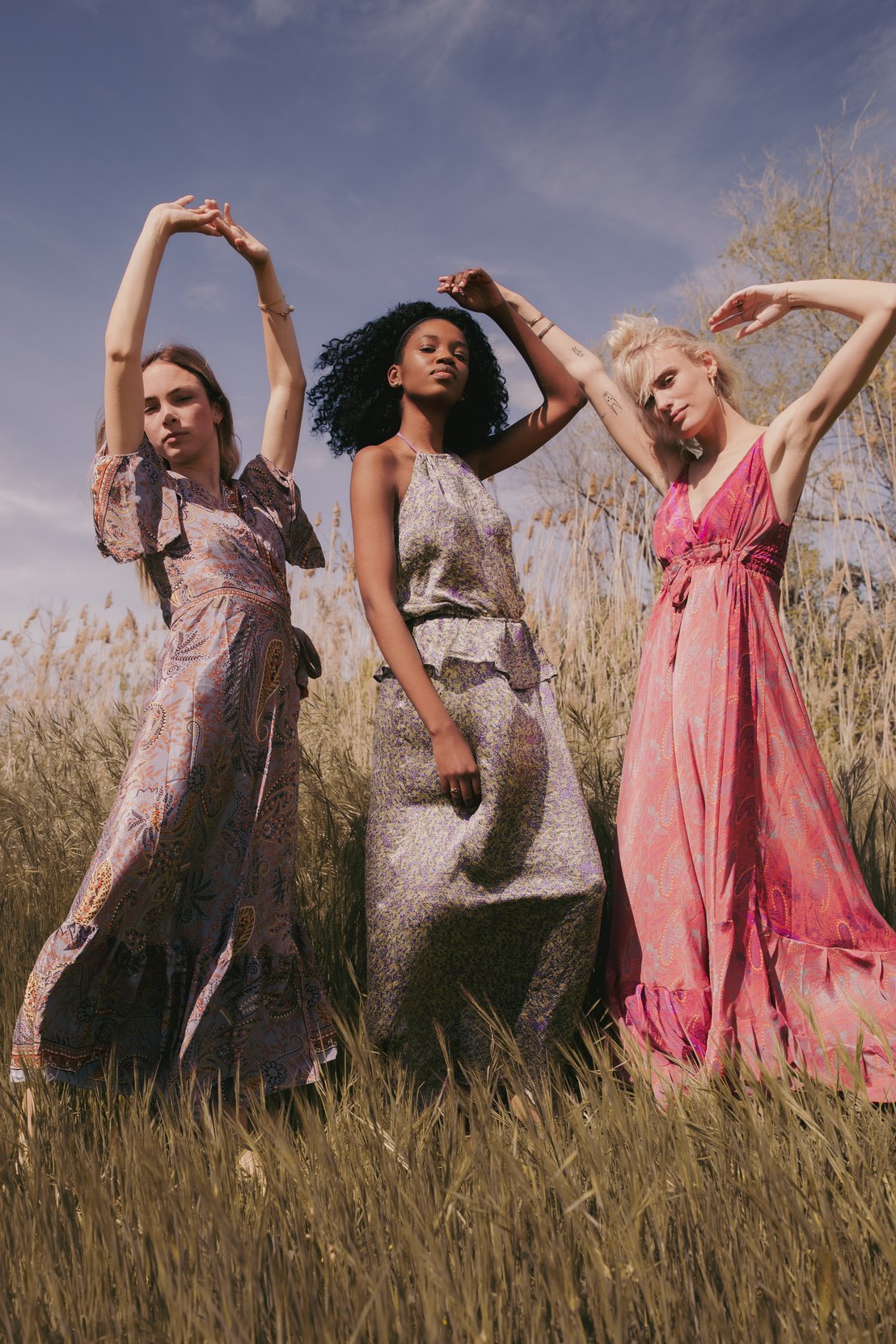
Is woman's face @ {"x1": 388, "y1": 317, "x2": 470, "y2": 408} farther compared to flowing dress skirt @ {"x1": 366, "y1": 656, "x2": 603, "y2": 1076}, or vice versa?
woman's face @ {"x1": 388, "y1": 317, "x2": 470, "y2": 408}

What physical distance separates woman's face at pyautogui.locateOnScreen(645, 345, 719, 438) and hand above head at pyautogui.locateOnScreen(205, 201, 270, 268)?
38.8 inches

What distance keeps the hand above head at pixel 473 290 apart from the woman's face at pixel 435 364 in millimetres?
70

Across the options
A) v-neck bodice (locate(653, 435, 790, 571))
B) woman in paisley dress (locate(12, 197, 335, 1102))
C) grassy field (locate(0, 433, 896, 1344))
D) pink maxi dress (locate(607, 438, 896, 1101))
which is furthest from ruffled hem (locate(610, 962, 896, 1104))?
v-neck bodice (locate(653, 435, 790, 571))

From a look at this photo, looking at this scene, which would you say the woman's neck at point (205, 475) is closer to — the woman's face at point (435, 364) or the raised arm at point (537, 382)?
the woman's face at point (435, 364)

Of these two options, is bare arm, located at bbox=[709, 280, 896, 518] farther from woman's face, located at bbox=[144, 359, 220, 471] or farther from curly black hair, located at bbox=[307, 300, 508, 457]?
A: woman's face, located at bbox=[144, 359, 220, 471]

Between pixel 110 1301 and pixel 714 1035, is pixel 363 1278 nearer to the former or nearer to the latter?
pixel 110 1301

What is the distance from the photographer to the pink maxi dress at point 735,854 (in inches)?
82.9

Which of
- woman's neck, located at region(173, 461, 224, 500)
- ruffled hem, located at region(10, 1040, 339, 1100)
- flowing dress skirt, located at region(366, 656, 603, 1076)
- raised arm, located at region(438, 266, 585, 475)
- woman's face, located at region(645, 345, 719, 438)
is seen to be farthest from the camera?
raised arm, located at region(438, 266, 585, 475)

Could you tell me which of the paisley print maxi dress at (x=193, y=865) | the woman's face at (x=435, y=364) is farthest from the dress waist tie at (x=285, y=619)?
the woman's face at (x=435, y=364)

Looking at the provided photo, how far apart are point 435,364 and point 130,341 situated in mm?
734

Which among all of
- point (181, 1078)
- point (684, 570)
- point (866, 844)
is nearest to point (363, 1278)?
point (181, 1078)

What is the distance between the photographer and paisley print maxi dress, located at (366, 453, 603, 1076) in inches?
82.7

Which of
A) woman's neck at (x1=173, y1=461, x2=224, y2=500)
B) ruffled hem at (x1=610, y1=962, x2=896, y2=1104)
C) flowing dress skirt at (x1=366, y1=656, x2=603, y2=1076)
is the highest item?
woman's neck at (x1=173, y1=461, x2=224, y2=500)

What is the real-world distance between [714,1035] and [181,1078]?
1.07 m
